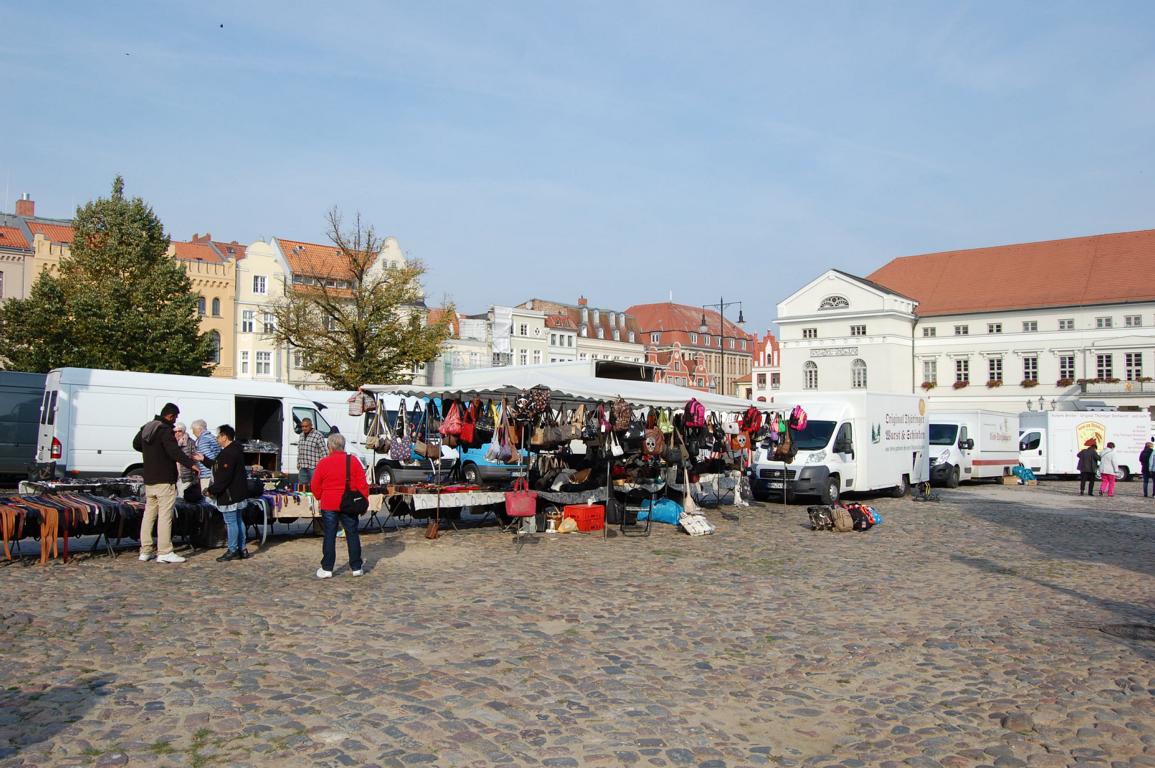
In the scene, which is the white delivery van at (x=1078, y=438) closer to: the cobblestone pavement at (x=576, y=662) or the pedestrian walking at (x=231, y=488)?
the cobblestone pavement at (x=576, y=662)

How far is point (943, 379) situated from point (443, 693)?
79.3m

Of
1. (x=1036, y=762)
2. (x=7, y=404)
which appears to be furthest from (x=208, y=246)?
(x=1036, y=762)

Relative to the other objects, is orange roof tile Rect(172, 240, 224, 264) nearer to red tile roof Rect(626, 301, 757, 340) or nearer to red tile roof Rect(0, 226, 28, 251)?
red tile roof Rect(0, 226, 28, 251)

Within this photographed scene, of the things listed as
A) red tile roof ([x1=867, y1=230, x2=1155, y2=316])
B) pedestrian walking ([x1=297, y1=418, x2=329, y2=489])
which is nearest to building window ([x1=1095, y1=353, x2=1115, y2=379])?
red tile roof ([x1=867, y1=230, x2=1155, y2=316])

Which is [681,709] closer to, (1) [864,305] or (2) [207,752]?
(2) [207,752]

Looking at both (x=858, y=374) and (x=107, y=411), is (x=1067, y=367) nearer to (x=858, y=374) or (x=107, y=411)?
(x=858, y=374)

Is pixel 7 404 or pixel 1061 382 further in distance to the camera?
pixel 1061 382

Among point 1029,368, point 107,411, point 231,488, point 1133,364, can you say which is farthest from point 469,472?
point 1029,368

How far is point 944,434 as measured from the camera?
1256 inches

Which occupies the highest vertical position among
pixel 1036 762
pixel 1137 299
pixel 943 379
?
pixel 1137 299

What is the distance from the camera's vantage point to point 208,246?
66688 mm

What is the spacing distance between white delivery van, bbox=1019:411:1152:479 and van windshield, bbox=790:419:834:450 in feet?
59.1

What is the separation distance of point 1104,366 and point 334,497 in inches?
2893

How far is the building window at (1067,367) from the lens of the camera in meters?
72.7
